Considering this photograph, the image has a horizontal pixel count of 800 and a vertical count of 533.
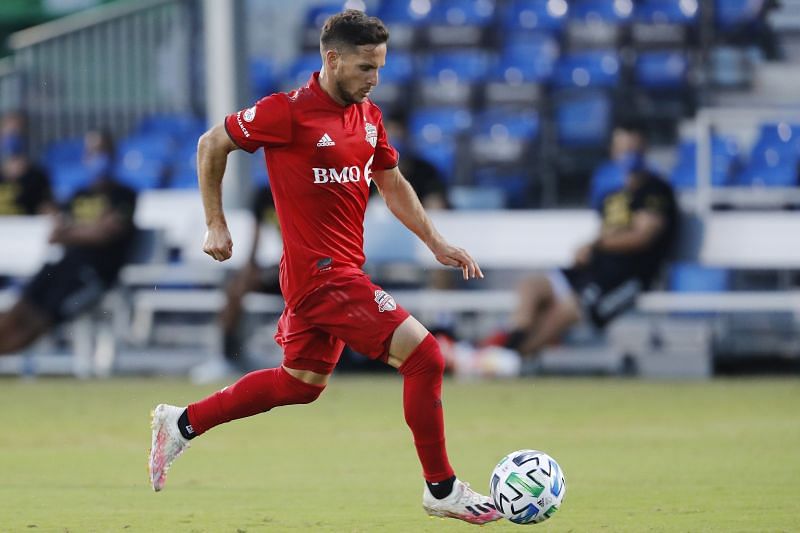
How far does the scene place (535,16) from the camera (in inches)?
820

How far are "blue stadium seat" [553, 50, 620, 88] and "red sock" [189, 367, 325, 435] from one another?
1283 cm

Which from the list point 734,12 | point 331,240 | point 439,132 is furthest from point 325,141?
point 734,12

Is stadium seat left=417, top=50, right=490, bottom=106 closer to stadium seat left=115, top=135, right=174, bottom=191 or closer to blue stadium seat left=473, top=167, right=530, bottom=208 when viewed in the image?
blue stadium seat left=473, top=167, right=530, bottom=208

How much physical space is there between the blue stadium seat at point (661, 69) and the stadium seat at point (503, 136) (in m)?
1.56

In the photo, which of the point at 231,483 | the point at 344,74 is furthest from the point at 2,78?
the point at 344,74

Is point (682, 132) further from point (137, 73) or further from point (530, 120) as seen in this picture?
point (137, 73)

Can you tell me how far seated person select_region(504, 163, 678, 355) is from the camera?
14594 mm

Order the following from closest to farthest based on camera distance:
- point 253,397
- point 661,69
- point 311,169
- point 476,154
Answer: point 311,169, point 253,397, point 476,154, point 661,69

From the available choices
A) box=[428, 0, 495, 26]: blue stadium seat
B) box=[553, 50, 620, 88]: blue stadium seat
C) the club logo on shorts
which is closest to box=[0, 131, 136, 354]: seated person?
box=[553, 50, 620, 88]: blue stadium seat

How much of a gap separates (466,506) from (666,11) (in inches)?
561

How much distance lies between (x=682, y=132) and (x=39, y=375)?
7.70 meters

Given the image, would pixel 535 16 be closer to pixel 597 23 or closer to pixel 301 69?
pixel 597 23

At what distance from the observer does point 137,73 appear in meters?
19.4

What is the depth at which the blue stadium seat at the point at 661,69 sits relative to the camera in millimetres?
18562
